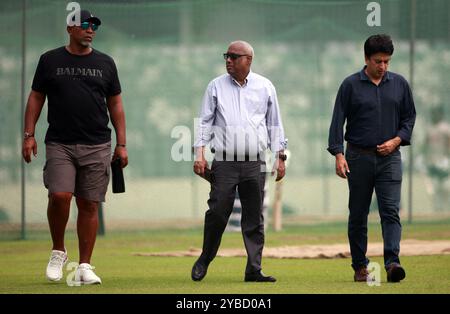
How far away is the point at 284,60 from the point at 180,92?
175 centimetres

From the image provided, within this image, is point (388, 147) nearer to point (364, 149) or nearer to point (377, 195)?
point (364, 149)

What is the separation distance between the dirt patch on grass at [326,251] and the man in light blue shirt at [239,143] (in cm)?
350

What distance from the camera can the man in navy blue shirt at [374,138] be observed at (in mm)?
11516

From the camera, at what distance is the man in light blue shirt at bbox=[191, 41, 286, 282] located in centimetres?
1157

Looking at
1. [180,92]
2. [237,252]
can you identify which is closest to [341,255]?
[237,252]

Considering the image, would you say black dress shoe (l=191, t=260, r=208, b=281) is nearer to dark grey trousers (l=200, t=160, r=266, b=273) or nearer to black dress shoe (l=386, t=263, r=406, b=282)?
dark grey trousers (l=200, t=160, r=266, b=273)

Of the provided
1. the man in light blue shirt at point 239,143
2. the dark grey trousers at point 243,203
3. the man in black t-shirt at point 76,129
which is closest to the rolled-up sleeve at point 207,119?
the man in light blue shirt at point 239,143

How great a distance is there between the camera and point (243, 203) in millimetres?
11852

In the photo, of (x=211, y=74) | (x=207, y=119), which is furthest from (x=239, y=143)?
(x=211, y=74)

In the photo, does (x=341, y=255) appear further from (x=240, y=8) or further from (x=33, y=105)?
(x=240, y=8)

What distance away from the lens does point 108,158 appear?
38.4ft

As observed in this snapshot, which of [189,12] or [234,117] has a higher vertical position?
[189,12]

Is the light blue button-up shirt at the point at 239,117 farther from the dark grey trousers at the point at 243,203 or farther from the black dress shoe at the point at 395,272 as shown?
the black dress shoe at the point at 395,272

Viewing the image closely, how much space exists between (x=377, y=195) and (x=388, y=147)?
44 centimetres
